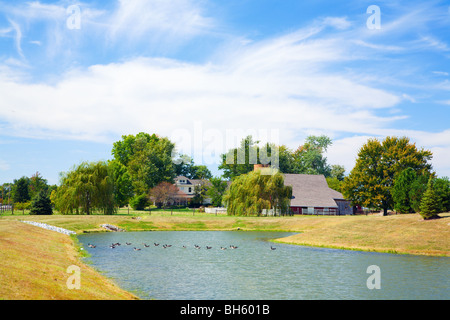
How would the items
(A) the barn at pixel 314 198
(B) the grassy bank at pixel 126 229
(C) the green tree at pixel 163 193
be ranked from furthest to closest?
(C) the green tree at pixel 163 193
(A) the barn at pixel 314 198
(B) the grassy bank at pixel 126 229

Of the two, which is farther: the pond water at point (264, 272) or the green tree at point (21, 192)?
the green tree at point (21, 192)

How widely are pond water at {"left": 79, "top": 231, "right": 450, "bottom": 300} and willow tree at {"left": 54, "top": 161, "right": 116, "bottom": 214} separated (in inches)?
1098

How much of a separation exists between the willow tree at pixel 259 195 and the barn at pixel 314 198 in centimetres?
906

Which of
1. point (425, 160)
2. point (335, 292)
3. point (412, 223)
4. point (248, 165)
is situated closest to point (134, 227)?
point (412, 223)

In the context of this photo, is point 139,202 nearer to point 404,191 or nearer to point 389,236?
point 404,191

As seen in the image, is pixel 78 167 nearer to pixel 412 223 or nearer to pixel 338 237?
pixel 338 237

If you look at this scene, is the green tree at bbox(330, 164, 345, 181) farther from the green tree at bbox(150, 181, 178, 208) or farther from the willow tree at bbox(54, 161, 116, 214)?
the willow tree at bbox(54, 161, 116, 214)

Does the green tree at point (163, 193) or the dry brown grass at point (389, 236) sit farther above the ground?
the green tree at point (163, 193)

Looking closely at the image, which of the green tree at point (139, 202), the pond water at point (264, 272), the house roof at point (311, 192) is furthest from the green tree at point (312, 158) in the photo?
the pond water at point (264, 272)

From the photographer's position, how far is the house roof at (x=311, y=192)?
266 feet

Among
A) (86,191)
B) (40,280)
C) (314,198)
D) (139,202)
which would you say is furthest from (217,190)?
(40,280)

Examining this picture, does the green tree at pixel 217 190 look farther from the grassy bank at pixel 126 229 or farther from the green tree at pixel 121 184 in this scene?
the grassy bank at pixel 126 229

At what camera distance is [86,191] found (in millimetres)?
64562

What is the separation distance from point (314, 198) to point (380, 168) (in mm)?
15915
